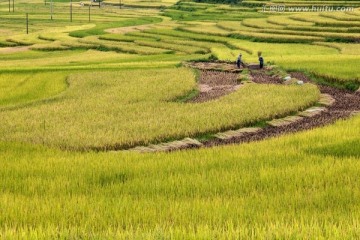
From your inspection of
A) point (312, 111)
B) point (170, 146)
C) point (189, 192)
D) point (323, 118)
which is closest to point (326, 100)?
point (312, 111)

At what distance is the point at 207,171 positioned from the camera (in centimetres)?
734

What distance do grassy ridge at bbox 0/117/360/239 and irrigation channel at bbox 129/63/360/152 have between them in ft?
4.02

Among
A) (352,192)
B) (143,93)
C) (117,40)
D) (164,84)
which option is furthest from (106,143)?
(117,40)

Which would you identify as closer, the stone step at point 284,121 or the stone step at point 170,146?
the stone step at point 170,146

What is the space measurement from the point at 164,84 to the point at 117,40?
2732 cm

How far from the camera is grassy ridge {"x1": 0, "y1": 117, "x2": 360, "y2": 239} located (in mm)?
4453

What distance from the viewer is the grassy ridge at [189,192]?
14.6ft

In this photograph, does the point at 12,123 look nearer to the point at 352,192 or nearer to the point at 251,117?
the point at 251,117

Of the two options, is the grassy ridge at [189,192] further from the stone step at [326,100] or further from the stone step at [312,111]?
the stone step at [326,100]

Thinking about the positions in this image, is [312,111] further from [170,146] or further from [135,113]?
[170,146]

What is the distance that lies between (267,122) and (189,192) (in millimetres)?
6368

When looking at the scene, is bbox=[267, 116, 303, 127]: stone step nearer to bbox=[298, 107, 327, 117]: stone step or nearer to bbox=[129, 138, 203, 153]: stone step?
bbox=[298, 107, 327, 117]: stone step

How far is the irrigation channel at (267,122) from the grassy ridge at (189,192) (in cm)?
123

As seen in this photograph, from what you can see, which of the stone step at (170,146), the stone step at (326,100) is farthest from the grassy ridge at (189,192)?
the stone step at (326,100)
